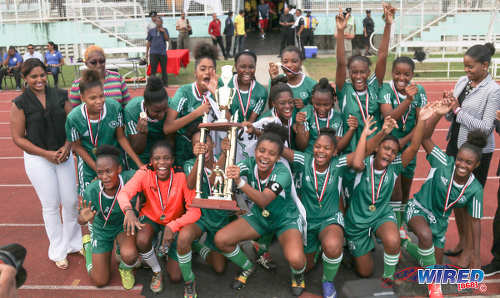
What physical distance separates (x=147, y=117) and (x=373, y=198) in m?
2.28

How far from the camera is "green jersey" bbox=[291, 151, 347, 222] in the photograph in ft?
13.1

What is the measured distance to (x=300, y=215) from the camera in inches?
158

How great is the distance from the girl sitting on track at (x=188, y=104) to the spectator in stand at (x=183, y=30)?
47.1 ft

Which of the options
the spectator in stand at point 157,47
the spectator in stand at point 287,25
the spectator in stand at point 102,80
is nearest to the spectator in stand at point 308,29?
the spectator in stand at point 287,25

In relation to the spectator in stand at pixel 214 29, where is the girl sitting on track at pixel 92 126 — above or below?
below

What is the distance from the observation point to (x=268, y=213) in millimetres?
3920

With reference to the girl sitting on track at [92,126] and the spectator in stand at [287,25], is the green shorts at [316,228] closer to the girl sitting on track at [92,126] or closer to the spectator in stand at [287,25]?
the girl sitting on track at [92,126]

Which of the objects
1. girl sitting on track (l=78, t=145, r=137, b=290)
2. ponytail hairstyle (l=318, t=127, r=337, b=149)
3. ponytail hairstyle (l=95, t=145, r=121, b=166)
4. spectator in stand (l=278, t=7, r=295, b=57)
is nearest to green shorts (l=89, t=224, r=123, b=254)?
girl sitting on track (l=78, t=145, r=137, b=290)

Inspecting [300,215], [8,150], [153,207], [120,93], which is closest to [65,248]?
[153,207]

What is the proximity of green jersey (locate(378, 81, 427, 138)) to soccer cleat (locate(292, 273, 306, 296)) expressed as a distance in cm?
174

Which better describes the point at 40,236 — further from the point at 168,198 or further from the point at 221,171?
the point at 221,171

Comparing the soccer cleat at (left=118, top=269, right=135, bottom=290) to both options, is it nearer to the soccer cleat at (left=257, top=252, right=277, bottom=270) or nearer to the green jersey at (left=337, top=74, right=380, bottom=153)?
the soccer cleat at (left=257, top=252, right=277, bottom=270)

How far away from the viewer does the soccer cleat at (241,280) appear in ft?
13.0

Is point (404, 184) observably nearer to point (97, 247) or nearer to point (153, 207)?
point (153, 207)
